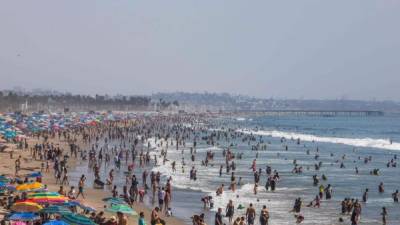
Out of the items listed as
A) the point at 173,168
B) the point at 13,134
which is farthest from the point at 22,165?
the point at 13,134

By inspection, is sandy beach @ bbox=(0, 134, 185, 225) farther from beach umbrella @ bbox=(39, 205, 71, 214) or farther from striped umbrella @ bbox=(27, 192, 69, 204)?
beach umbrella @ bbox=(39, 205, 71, 214)

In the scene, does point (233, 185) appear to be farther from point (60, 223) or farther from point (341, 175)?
point (60, 223)

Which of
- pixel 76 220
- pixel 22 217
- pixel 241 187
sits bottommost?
pixel 241 187

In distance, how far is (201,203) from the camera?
29500 mm

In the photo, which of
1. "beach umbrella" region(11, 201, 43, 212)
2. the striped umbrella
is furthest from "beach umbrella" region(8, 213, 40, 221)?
the striped umbrella

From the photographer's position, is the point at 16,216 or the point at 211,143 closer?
the point at 16,216

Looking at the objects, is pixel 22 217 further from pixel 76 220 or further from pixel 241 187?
pixel 241 187

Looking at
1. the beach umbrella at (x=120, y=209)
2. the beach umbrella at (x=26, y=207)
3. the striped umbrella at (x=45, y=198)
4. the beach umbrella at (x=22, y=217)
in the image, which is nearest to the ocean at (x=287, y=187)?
the beach umbrella at (x=120, y=209)

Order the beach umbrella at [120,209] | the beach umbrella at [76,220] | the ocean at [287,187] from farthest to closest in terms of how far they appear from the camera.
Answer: the ocean at [287,187], the beach umbrella at [120,209], the beach umbrella at [76,220]

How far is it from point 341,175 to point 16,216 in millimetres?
32050

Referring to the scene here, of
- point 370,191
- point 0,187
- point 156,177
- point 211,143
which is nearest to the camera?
point 0,187

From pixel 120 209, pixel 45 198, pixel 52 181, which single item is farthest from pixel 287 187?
pixel 45 198

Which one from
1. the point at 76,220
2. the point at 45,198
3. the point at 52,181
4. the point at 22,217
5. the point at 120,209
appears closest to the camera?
the point at 76,220

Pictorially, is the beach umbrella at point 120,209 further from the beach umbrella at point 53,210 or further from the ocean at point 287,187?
the ocean at point 287,187
